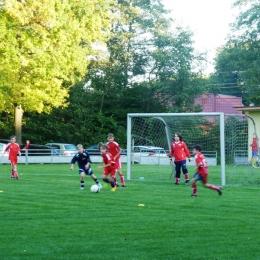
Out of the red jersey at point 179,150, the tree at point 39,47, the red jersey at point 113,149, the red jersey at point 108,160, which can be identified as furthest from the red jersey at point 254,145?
the tree at point 39,47

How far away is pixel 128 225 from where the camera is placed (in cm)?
1045

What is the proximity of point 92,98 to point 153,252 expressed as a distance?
42.8 meters

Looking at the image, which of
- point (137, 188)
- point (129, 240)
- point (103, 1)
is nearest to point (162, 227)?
point (129, 240)

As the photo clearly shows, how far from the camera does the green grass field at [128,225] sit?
26.7 feet

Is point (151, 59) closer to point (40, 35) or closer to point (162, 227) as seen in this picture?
point (40, 35)

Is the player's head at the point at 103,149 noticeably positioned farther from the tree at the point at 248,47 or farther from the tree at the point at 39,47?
the tree at the point at 248,47

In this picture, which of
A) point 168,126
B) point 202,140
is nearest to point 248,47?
point 202,140

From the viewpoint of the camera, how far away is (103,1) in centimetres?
4250

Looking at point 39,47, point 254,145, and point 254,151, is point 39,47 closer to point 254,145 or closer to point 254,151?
point 254,151

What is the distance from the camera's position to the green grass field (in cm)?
815

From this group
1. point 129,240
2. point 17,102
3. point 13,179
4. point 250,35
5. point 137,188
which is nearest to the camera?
point 129,240

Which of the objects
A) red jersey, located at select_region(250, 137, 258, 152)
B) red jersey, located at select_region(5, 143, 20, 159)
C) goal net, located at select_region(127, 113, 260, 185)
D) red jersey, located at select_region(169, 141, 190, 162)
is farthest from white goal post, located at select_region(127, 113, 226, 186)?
red jersey, located at select_region(5, 143, 20, 159)

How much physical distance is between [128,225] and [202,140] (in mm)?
21694

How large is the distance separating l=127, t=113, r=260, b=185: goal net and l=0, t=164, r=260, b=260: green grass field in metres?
6.07
